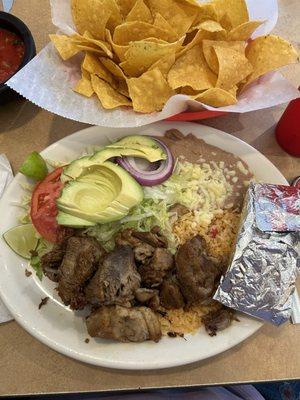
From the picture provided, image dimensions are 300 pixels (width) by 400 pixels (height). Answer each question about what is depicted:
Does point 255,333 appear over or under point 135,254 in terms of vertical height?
under

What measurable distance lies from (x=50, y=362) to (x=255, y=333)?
0.69 metres

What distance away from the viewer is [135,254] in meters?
1.33

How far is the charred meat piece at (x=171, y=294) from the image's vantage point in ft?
4.24

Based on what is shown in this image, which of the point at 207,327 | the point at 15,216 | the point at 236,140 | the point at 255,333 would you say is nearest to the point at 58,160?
the point at 15,216

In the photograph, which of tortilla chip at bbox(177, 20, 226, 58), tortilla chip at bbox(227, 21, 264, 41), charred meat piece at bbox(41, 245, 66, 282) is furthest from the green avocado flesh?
tortilla chip at bbox(227, 21, 264, 41)

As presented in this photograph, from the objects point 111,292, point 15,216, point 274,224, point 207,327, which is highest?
point 15,216

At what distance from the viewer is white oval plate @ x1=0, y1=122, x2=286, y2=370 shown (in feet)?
4.10

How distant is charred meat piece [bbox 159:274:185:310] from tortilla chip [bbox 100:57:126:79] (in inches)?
31.4

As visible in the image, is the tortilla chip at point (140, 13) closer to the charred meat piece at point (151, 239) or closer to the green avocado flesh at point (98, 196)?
the green avocado flesh at point (98, 196)

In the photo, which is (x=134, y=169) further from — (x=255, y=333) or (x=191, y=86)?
(x=255, y=333)

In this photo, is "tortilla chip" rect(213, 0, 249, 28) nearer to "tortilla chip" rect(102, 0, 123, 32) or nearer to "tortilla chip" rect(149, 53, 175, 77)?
"tortilla chip" rect(149, 53, 175, 77)

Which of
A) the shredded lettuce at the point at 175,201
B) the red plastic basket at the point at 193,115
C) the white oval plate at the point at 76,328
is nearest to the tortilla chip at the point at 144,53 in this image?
the red plastic basket at the point at 193,115

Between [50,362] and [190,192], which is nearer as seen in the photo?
[50,362]

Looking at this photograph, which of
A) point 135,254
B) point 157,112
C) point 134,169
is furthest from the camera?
point 157,112
